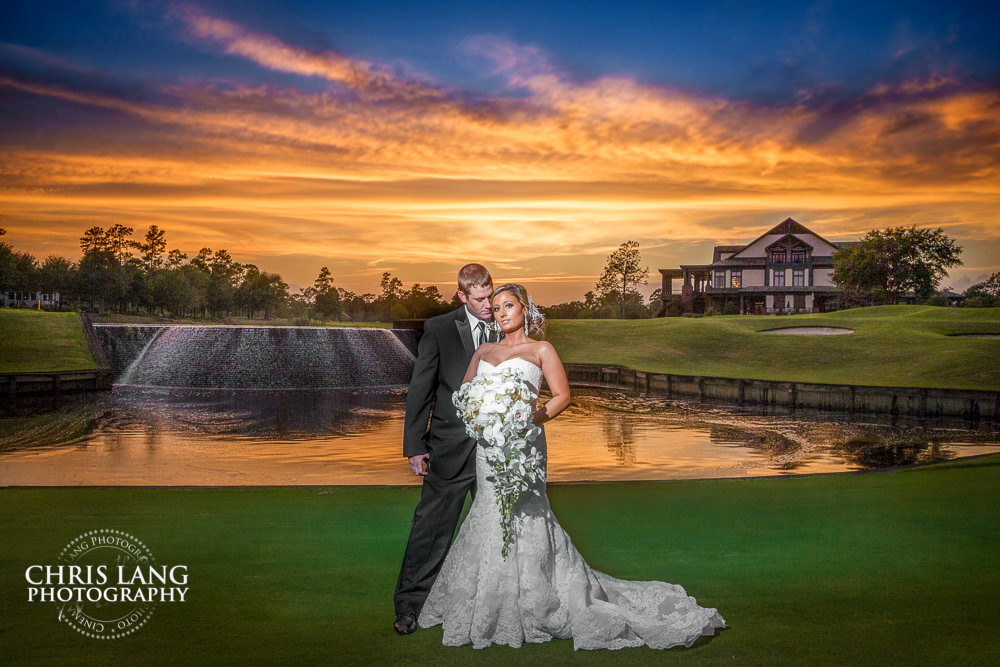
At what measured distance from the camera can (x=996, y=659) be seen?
4246mm

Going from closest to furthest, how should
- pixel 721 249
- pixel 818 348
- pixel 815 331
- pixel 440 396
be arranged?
pixel 440 396, pixel 818 348, pixel 815 331, pixel 721 249

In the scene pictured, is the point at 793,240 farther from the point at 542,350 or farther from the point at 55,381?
the point at 542,350

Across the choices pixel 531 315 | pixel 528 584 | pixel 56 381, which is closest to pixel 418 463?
pixel 528 584

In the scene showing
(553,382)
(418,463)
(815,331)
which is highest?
(553,382)

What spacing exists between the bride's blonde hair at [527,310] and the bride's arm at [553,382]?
21cm

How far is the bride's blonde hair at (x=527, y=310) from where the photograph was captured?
14.6ft

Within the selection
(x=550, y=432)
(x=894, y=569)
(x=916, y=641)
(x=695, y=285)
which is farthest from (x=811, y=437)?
(x=695, y=285)

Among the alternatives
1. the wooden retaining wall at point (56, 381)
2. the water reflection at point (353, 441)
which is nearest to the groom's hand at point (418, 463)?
the water reflection at point (353, 441)

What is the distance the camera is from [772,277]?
211 ft

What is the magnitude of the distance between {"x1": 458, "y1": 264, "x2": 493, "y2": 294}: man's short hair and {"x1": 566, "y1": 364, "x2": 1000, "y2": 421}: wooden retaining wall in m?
23.9

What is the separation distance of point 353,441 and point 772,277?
5263 centimetres

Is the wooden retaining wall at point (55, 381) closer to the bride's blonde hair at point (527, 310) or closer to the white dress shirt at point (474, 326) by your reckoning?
the white dress shirt at point (474, 326)

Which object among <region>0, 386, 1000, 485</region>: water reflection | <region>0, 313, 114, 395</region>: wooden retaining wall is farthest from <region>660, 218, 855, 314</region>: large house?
<region>0, 313, 114, 395</region>: wooden retaining wall

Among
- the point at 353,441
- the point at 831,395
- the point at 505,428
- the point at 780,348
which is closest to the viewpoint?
the point at 505,428
